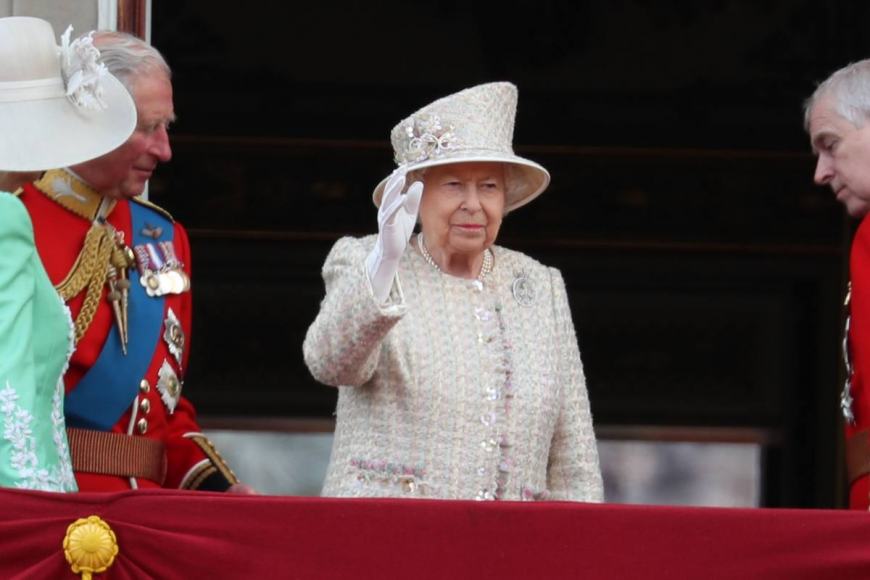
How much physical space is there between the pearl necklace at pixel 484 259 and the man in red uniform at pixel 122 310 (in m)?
0.48

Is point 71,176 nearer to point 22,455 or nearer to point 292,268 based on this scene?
point 22,455

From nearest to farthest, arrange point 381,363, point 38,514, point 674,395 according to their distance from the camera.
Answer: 1. point 38,514
2. point 381,363
3. point 674,395

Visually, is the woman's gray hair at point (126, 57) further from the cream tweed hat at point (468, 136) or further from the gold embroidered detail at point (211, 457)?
the gold embroidered detail at point (211, 457)

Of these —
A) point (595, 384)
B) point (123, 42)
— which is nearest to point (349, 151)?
point (595, 384)

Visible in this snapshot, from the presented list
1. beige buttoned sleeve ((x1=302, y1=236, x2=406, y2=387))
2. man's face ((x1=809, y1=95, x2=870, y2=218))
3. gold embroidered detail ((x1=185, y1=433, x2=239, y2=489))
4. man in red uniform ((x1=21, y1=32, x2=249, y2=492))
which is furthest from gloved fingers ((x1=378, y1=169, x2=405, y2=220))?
man's face ((x1=809, y1=95, x2=870, y2=218))

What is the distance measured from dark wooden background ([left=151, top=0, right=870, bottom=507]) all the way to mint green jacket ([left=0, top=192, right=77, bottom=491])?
3.67 metres

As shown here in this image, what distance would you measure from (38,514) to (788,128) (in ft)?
14.7

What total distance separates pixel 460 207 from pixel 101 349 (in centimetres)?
68

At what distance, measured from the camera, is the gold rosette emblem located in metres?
3.67

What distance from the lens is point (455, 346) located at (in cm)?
432

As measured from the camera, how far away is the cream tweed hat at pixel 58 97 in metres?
4.07

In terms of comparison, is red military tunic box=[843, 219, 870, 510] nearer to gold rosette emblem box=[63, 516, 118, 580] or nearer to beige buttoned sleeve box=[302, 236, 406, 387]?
beige buttoned sleeve box=[302, 236, 406, 387]

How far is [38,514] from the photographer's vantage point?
3668 millimetres

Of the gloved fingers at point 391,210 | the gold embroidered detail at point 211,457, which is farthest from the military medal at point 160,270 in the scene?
the gloved fingers at point 391,210
